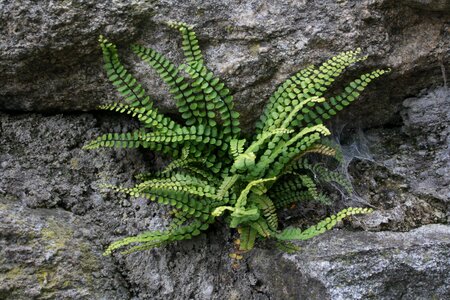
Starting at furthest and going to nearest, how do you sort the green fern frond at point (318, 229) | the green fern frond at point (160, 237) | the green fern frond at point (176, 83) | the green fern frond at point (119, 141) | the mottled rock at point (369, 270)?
the green fern frond at point (119, 141), the green fern frond at point (176, 83), the green fern frond at point (160, 237), the green fern frond at point (318, 229), the mottled rock at point (369, 270)

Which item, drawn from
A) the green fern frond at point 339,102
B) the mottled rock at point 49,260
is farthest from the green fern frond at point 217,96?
the mottled rock at point 49,260

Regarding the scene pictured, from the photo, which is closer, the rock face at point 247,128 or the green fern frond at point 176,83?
the rock face at point 247,128

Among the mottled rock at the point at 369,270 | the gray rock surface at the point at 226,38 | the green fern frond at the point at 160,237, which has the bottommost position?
the mottled rock at the point at 369,270

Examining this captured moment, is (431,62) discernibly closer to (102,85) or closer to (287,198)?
(287,198)

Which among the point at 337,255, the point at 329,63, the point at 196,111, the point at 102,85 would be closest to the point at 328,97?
the point at 329,63

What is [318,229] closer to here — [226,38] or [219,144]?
[219,144]

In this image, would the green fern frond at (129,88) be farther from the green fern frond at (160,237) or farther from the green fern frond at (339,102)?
the green fern frond at (339,102)
